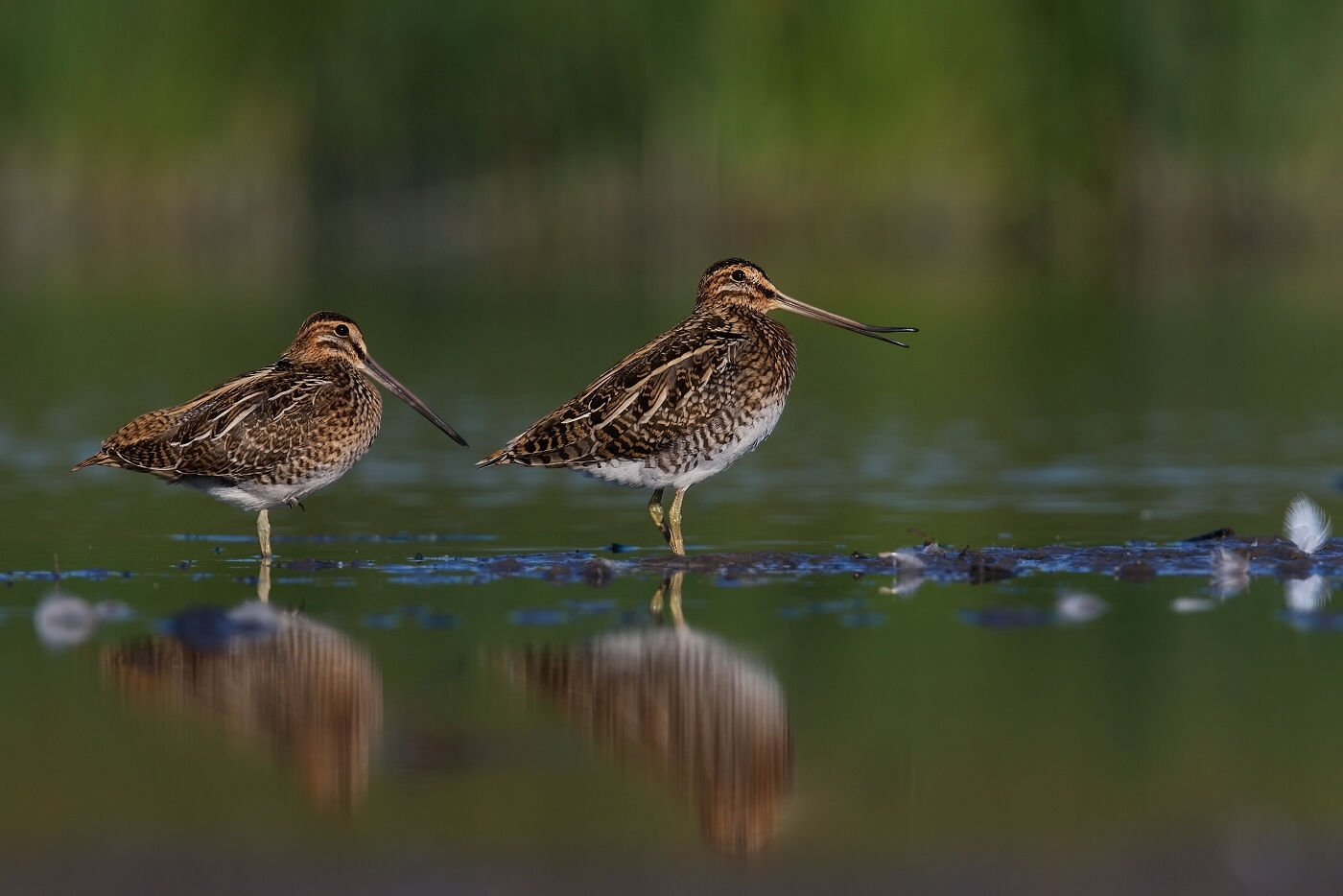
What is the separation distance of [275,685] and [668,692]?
3.84 feet

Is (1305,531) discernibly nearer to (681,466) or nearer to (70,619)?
(681,466)

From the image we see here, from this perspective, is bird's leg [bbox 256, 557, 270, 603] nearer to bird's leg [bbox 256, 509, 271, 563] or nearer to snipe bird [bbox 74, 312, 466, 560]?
bird's leg [bbox 256, 509, 271, 563]

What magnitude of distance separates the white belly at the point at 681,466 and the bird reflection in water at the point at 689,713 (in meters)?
1.90

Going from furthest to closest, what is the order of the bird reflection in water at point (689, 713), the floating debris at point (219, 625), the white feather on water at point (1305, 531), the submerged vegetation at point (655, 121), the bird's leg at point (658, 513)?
the submerged vegetation at point (655, 121)
the bird's leg at point (658, 513)
the white feather on water at point (1305, 531)
the floating debris at point (219, 625)
the bird reflection in water at point (689, 713)

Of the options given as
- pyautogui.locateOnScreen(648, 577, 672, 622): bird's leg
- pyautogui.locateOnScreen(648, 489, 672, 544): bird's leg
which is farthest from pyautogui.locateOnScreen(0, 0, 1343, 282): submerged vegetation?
pyautogui.locateOnScreen(648, 577, 672, 622): bird's leg

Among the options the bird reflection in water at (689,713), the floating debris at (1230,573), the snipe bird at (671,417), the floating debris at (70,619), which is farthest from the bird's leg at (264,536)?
the floating debris at (1230,573)

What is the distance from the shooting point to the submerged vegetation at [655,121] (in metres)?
30.6

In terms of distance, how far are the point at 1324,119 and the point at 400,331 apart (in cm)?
1402

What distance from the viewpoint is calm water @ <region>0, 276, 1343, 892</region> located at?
455cm

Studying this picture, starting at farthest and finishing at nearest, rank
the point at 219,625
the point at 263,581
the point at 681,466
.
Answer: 1. the point at 681,466
2. the point at 263,581
3. the point at 219,625

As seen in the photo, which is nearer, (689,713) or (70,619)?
(689,713)

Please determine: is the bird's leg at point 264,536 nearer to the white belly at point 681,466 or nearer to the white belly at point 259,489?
the white belly at point 259,489

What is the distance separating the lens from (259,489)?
938 cm

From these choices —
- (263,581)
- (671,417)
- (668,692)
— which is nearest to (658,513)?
(671,417)
